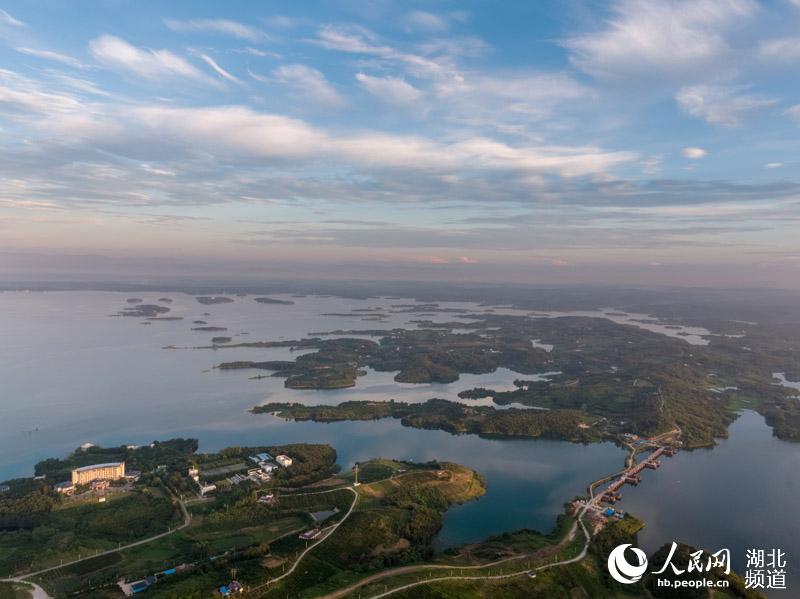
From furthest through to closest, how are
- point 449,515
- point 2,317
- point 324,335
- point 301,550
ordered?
point 2,317, point 324,335, point 449,515, point 301,550

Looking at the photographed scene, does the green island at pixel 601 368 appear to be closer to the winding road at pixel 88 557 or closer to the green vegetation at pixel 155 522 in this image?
the green vegetation at pixel 155 522

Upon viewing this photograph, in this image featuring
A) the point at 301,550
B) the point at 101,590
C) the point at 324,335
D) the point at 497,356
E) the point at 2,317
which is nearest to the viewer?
the point at 101,590

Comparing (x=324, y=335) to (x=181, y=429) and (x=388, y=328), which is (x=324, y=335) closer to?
(x=388, y=328)

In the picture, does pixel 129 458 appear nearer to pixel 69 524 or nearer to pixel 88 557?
pixel 69 524

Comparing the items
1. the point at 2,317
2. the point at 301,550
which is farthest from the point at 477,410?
the point at 2,317

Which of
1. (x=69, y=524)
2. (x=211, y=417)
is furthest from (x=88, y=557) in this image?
(x=211, y=417)

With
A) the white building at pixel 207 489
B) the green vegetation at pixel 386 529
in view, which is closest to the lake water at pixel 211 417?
the green vegetation at pixel 386 529
